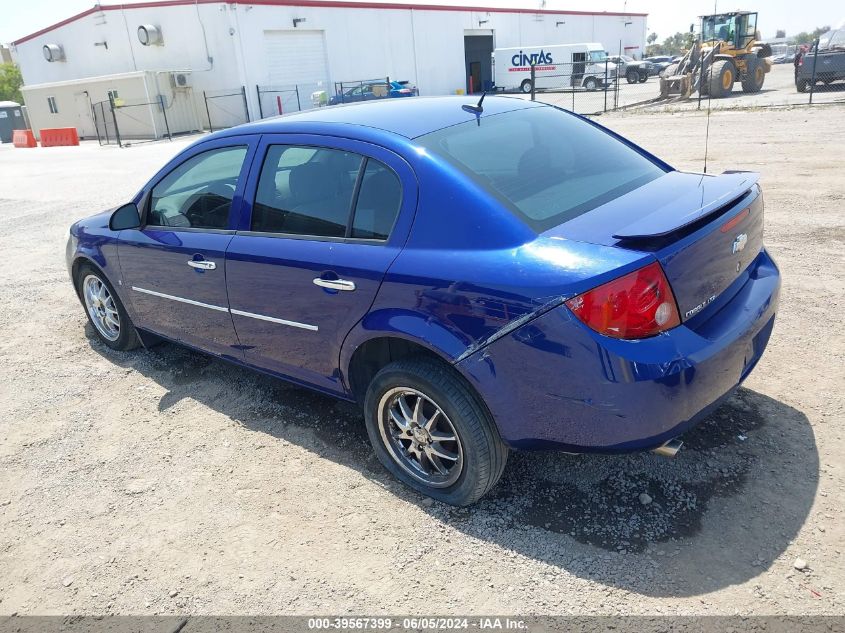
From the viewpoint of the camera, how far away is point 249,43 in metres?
29.9

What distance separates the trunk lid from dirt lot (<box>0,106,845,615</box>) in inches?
37.5

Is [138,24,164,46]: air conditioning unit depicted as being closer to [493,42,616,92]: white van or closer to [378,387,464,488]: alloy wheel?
[493,42,616,92]: white van

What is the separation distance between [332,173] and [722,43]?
84.7 ft

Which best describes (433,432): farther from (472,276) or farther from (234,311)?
(234,311)

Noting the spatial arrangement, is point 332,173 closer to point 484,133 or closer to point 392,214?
point 392,214

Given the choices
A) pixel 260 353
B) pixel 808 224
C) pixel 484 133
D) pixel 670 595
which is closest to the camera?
pixel 670 595

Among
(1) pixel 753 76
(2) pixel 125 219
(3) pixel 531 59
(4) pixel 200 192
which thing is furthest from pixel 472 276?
(3) pixel 531 59

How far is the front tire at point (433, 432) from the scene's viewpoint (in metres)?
2.75

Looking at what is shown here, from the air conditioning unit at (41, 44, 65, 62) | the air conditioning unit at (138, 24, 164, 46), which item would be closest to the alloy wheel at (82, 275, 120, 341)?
the air conditioning unit at (138, 24, 164, 46)

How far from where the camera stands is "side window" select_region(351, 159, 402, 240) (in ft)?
9.65

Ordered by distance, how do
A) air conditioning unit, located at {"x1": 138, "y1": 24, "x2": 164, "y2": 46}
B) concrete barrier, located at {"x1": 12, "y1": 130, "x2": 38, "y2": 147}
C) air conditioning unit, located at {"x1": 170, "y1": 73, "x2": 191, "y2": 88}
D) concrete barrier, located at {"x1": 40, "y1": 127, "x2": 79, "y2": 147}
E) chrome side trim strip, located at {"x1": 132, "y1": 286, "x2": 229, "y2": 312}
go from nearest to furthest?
1. chrome side trim strip, located at {"x1": 132, "y1": 286, "x2": 229, "y2": 312}
2. air conditioning unit, located at {"x1": 170, "y1": 73, "x2": 191, "y2": 88}
3. concrete barrier, located at {"x1": 40, "y1": 127, "x2": 79, "y2": 147}
4. air conditioning unit, located at {"x1": 138, "y1": 24, "x2": 164, "y2": 46}
5. concrete barrier, located at {"x1": 12, "y1": 130, "x2": 38, "y2": 147}

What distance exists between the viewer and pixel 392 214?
9.64 ft

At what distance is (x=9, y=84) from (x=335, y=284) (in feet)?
277

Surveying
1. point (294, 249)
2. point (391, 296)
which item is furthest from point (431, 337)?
Answer: point (294, 249)
